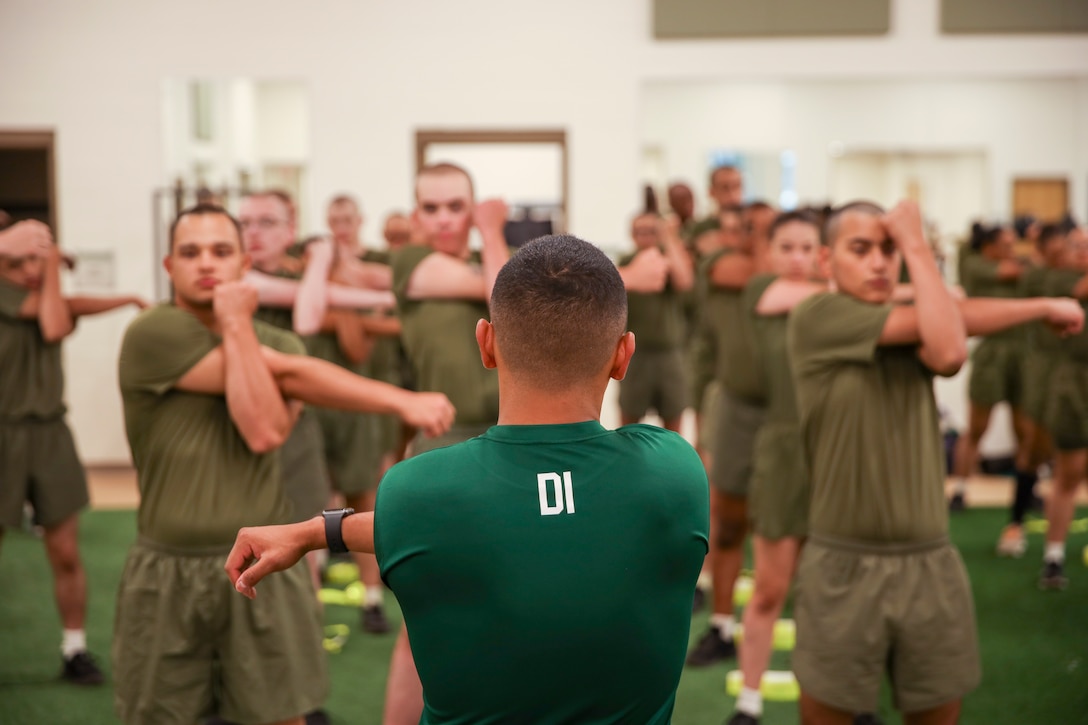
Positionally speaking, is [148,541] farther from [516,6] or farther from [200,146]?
[200,146]

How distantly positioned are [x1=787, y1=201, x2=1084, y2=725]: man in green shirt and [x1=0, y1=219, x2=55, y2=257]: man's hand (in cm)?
307

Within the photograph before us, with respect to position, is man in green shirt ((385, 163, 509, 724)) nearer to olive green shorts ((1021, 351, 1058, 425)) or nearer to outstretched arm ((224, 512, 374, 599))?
outstretched arm ((224, 512, 374, 599))

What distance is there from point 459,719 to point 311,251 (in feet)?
10.1

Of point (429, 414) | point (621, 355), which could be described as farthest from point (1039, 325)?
point (621, 355)

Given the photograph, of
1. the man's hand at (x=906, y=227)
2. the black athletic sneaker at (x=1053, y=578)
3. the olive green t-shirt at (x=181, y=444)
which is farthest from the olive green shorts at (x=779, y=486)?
the black athletic sneaker at (x=1053, y=578)

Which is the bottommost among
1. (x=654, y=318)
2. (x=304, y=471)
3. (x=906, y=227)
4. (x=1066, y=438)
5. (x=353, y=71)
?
(x=1066, y=438)

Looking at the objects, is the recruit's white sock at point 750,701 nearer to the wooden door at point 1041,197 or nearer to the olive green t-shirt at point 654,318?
the olive green t-shirt at point 654,318

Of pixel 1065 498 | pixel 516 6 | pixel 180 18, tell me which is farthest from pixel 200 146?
pixel 1065 498

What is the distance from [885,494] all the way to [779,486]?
104 centimetres

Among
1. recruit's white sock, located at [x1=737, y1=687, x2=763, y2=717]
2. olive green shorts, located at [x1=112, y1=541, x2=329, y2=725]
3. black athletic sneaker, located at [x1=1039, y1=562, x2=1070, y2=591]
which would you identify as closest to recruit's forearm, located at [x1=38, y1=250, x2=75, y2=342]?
olive green shorts, located at [x1=112, y1=541, x2=329, y2=725]

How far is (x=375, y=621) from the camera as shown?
4.89m

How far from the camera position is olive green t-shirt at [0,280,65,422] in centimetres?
437

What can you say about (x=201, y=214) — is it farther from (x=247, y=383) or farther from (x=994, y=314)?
(x=994, y=314)

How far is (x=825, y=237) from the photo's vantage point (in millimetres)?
3033
